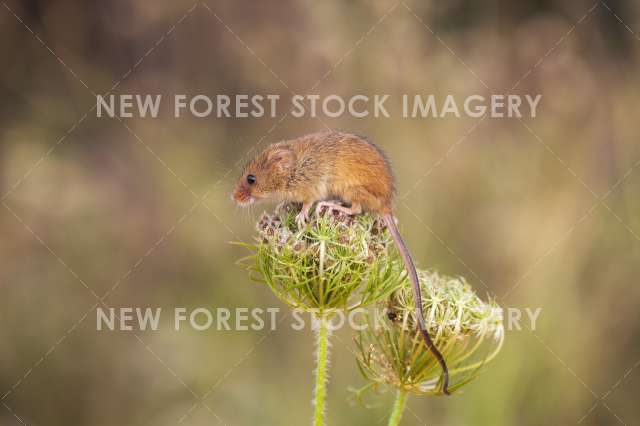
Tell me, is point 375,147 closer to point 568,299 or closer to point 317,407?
point 317,407

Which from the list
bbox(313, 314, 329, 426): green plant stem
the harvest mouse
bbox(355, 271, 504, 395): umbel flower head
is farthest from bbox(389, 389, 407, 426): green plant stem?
the harvest mouse

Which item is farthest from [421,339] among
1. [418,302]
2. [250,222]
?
[250,222]

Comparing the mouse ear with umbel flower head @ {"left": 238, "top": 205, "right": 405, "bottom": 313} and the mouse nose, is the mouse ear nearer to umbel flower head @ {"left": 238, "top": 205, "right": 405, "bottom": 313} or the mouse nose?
the mouse nose

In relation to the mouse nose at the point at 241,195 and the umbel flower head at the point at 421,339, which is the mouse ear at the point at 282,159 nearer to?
the mouse nose at the point at 241,195

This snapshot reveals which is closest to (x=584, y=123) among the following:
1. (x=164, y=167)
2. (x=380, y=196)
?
(x=380, y=196)

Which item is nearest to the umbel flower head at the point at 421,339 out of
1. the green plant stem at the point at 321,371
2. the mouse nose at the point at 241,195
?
the green plant stem at the point at 321,371

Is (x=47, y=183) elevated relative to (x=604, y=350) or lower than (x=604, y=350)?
lower

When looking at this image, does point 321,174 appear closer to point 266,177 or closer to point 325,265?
point 266,177
